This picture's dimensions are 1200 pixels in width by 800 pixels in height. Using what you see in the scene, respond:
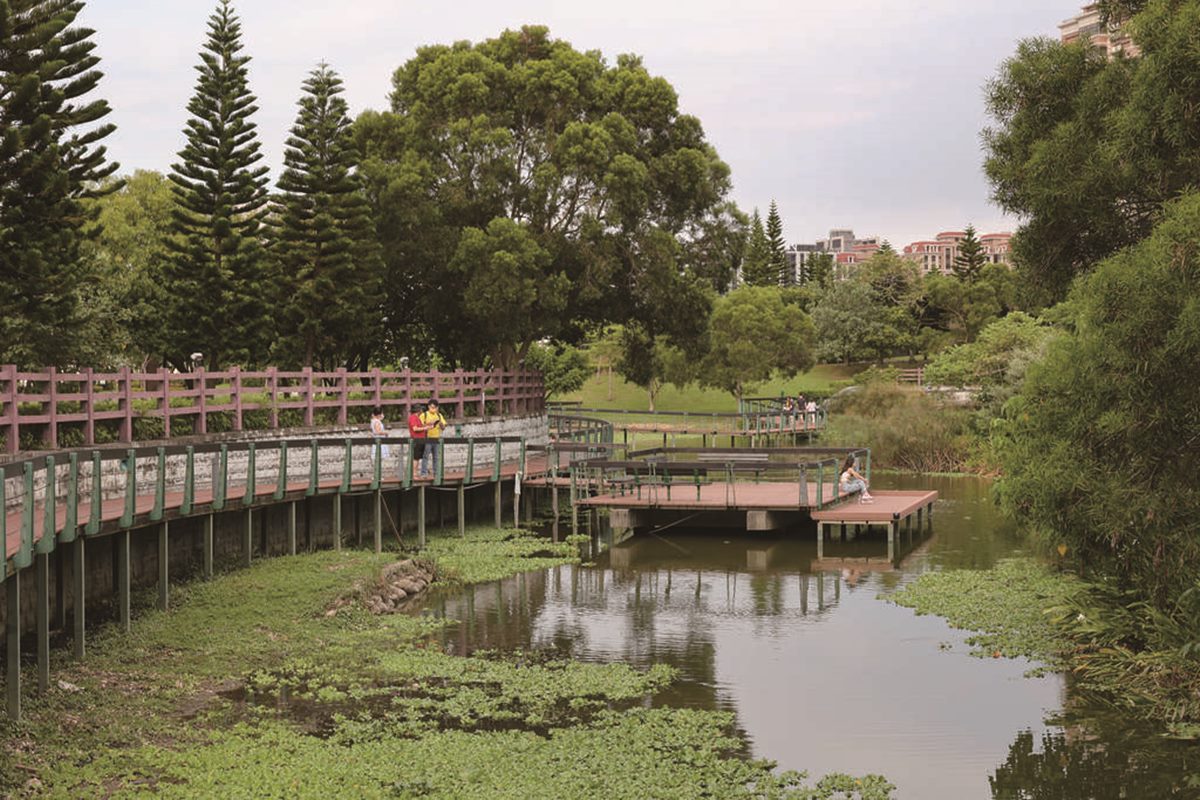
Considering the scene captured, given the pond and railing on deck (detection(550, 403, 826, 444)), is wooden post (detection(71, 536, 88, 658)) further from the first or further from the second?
railing on deck (detection(550, 403, 826, 444))

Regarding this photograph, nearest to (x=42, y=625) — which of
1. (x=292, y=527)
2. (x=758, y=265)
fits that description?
(x=292, y=527)

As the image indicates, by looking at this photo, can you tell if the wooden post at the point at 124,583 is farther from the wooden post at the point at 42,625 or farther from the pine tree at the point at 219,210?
the pine tree at the point at 219,210

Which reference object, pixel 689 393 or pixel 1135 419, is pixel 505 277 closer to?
pixel 1135 419

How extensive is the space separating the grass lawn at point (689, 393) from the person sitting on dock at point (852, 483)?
58082 millimetres

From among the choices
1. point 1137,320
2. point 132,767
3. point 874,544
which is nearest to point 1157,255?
point 1137,320

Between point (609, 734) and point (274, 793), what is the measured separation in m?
3.84

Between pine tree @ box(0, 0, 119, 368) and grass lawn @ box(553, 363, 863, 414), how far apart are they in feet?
201

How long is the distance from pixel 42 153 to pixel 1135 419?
23.2 metres

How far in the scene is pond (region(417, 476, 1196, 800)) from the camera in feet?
48.1

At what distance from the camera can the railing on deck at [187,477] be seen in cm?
1509

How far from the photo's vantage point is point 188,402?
98.9 feet

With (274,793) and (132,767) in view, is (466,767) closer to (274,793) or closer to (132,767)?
(274,793)

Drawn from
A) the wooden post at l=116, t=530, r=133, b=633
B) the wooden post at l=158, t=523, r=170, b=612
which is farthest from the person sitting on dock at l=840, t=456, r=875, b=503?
the wooden post at l=116, t=530, r=133, b=633

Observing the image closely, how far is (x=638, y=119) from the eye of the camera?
4862 cm
